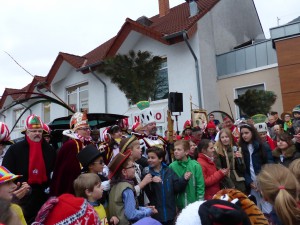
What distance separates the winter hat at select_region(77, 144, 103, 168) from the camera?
12.2ft

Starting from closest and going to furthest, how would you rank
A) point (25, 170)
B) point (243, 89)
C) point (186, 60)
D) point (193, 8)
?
point (25, 170)
point (186, 60)
point (243, 89)
point (193, 8)

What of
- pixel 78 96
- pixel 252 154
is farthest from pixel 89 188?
pixel 78 96

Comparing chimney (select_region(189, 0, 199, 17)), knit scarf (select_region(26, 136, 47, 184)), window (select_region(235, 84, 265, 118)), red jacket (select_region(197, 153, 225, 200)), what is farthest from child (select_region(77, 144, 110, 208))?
chimney (select_region(189, 0, 199, 17))

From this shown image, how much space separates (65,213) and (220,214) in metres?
1.50

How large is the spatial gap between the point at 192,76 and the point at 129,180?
1149 centimetres

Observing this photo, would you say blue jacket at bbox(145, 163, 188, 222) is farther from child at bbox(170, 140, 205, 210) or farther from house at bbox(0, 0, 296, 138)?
house at bbox(0, 0, 296, 138)

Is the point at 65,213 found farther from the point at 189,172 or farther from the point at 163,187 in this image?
the point at 189,172

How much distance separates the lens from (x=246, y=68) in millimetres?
14891

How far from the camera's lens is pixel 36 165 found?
13.0 feet

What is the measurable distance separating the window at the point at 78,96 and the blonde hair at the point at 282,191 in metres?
18.0

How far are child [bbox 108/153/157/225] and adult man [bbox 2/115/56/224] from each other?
0.94 metres

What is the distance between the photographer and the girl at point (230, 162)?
4996 mm

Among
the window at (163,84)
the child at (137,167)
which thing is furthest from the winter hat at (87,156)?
the window at (163,84)

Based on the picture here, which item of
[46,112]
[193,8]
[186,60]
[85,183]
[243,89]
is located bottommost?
[85,183]
